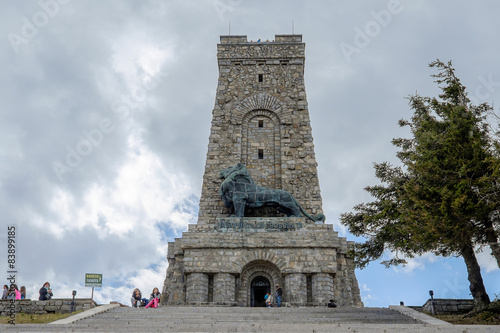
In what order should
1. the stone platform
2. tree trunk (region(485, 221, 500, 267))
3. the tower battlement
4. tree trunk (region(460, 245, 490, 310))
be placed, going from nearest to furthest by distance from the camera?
the stone platform → tree trunk (region(485, 221, 500, 267)) → tree trunk (region(460, 245, 490, 310)) → the tower battlement

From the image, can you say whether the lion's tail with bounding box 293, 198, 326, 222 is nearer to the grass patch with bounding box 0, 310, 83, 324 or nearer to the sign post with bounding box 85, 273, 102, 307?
the sign post with bounding box 85, 273, 102, 307

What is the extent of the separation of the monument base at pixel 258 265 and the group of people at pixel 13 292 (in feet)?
16.8

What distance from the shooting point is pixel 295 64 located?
2517 centimetres

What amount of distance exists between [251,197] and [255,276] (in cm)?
321

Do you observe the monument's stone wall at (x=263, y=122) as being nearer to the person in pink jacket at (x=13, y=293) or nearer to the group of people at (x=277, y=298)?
the group of people at (x=277, y=298)

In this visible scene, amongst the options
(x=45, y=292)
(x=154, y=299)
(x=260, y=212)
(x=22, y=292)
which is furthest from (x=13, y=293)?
(x=260, y=212)

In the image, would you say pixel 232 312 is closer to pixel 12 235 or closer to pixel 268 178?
pixel 12 235

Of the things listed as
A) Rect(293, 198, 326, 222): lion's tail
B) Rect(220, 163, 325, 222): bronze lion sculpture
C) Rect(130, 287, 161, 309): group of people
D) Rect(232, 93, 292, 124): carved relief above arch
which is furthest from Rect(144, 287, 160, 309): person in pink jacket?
Rect(232, 93, 292, 124): carved relief above arch

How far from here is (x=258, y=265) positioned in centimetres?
1917

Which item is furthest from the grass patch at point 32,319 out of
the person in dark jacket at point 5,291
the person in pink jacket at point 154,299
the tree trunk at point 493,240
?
the tree trunk at point 493,240

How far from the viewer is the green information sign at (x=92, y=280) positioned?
14.7m

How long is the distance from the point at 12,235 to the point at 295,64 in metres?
16.8

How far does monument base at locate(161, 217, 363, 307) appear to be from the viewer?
718 inches

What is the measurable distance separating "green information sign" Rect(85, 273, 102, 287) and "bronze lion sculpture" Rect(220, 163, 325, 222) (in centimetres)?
672
